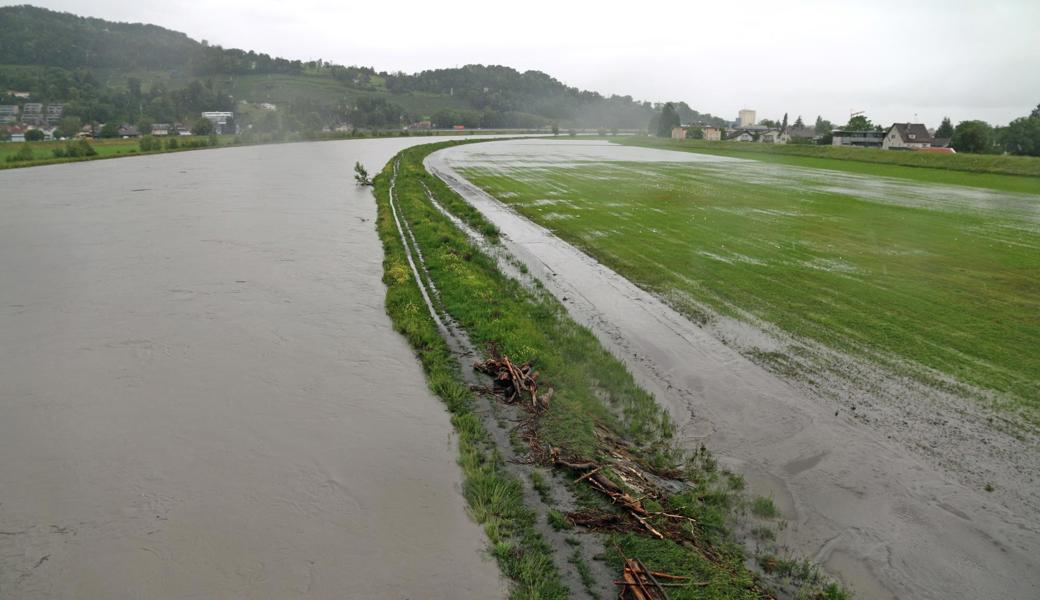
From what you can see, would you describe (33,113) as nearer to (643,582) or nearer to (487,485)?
(487,485)

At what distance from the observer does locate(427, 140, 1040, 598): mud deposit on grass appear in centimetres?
605

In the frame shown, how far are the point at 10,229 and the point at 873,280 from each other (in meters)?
28.6

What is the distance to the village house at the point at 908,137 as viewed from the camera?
105 m

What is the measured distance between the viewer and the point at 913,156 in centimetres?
6462

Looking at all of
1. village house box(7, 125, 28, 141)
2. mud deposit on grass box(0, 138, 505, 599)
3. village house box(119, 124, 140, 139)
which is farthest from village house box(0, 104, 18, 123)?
mud deposit on grass box(0, 138, 505, 599)

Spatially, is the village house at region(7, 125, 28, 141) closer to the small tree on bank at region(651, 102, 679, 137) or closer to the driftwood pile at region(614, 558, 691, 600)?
the driftwood pile at region(614, 558, 691, 600)

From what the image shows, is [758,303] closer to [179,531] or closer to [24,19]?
[179,531]

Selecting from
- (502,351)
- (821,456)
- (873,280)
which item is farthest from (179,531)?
(873,280)

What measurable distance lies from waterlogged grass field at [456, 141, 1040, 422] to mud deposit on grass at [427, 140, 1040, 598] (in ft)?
5.90

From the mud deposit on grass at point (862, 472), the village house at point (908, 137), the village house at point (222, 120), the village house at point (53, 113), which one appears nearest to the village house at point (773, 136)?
the village house at point (908, 137)

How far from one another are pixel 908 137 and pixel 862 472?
122010 mm

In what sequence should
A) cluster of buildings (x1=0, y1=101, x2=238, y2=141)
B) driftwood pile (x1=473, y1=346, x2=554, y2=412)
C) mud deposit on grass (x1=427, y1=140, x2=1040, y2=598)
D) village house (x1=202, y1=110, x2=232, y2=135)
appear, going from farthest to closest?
1. village house (x1=202, y1=110, x2=232, y2=135)
2. cluster of buildings (x1=0, y1=101, x2=238, y2=141)
3. driftwood pile (x1=473, y1=346, x2=554, y2=412)
4. mud deposit on grass (x1=427, y1=140, x2=1040, y2=598)

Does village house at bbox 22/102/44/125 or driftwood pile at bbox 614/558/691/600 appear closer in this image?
driftwood pile at bbox 614/558/691/600

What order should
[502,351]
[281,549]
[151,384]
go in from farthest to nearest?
1. [502,351]
2. [151,384]
3. [281,549]
